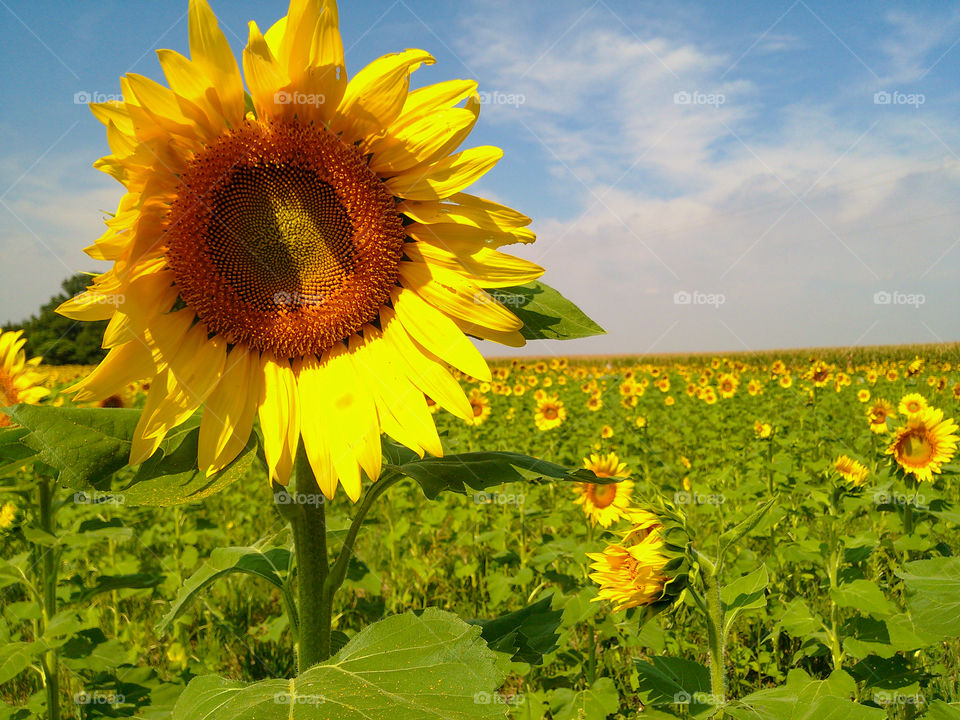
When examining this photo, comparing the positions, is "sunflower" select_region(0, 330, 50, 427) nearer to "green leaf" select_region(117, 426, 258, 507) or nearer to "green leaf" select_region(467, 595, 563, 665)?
"green leaf" select_region(117, 426, 258, 507)

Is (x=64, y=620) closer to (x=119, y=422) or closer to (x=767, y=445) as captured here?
(x=119, y=422)

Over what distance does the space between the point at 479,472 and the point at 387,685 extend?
43 centimetres

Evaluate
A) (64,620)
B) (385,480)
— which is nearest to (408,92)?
(385,480)

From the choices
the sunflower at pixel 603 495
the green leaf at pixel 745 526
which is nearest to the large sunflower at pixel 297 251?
the green leaf at pixel 745 526

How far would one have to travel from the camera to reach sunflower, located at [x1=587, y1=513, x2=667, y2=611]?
6.51 feet

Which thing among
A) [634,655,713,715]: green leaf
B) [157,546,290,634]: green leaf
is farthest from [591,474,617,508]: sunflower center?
[157,546,290,634]: green leaf

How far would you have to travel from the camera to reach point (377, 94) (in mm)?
1340

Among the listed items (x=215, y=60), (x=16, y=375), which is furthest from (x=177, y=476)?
(x=16, y=375)

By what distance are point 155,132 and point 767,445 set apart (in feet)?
21.2

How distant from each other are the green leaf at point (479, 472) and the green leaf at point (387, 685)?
25 centimetres

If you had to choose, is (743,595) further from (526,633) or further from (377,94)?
(377,94)

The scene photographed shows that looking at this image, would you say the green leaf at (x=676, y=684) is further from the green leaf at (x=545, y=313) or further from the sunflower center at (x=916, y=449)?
the sunflower center at (x=916, y=449)

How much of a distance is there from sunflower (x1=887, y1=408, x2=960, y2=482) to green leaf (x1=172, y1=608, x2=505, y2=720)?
3.98m

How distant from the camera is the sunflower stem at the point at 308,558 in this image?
57.9 inches
